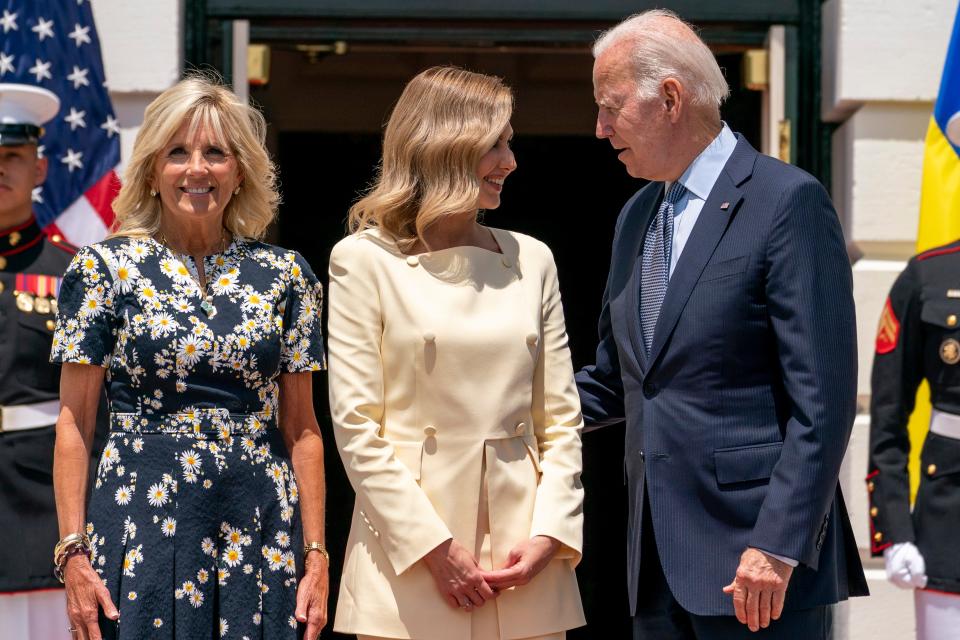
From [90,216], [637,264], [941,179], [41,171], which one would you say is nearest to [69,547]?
[637,264]

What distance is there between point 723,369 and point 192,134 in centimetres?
117

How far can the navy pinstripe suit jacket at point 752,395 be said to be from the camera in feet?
8.44

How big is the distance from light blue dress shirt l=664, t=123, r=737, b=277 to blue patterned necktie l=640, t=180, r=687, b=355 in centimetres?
1

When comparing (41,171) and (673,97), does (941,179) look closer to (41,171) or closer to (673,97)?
(673,97)

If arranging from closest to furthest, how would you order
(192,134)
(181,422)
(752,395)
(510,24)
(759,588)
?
(759,588) → (752,395) → (181,422) → (192,134) → (510,24)

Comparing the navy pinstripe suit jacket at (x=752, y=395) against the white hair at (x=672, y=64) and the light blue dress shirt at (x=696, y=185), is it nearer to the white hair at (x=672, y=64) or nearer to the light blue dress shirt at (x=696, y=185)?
the light blue dress shirt at (x=696, y=185)

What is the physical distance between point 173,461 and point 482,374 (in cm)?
63

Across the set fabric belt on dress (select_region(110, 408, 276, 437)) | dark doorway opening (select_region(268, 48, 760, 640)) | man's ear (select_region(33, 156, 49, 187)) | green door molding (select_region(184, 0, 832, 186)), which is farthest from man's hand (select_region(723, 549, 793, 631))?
dark doorway opening (select_region(268, 48, 760, 640))

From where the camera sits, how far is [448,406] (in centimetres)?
286

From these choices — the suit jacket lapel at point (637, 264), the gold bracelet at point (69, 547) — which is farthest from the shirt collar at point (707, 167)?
the gold bracelet at point (69, 547)

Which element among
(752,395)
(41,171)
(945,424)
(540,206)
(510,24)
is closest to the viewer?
(752,395)

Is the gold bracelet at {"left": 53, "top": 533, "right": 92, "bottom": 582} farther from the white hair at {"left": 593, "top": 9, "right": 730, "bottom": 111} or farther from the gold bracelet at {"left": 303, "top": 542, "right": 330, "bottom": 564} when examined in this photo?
the white hair at {"left": 593, "top": 9, "right": 730, "bottom": 111}

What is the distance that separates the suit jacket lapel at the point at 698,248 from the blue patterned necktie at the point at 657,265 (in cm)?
4

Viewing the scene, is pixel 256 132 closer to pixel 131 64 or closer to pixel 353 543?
pixel 353 543
